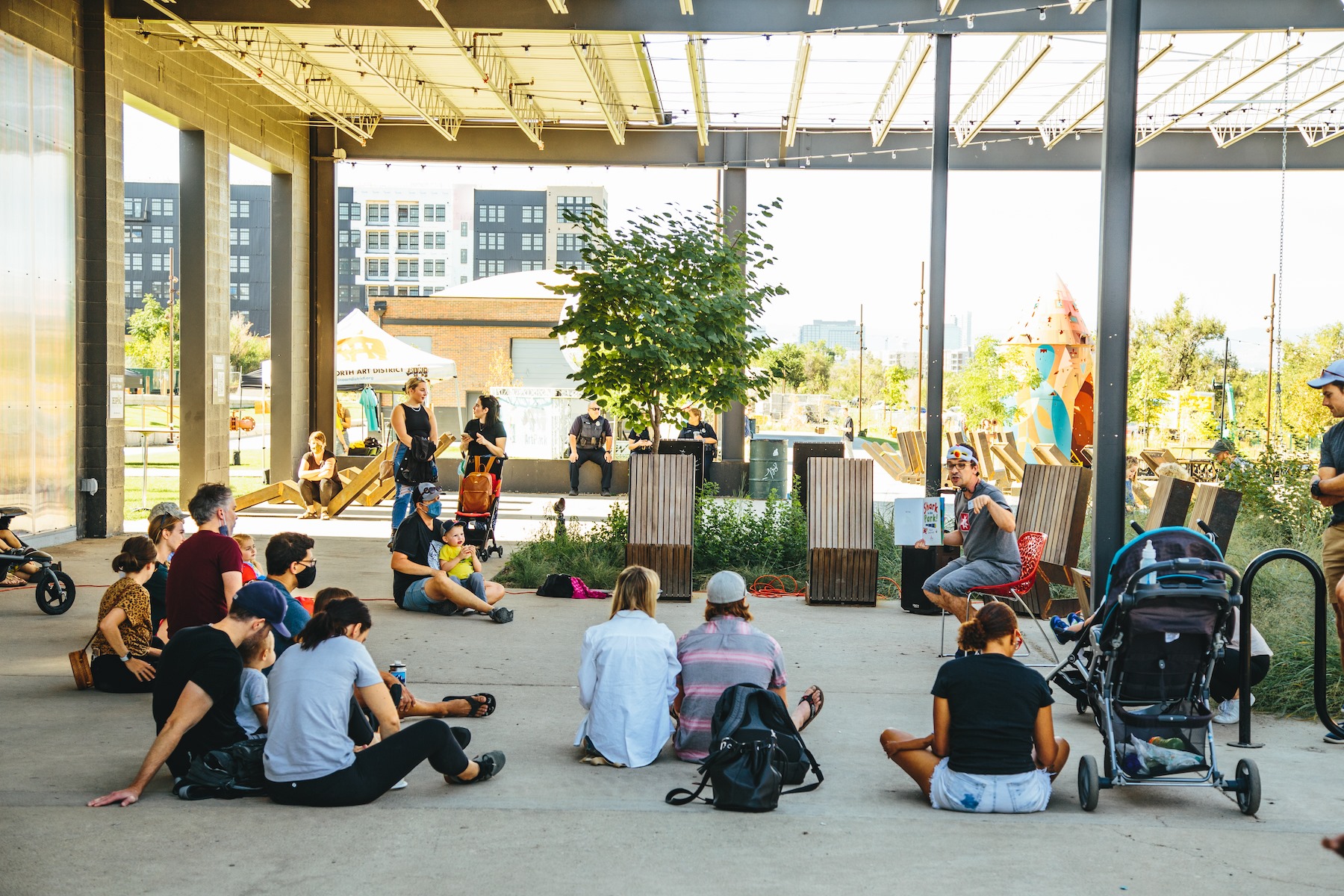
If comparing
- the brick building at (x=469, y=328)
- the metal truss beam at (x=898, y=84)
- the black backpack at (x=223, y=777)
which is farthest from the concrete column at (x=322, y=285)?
the brick building at (x=469, y=328)

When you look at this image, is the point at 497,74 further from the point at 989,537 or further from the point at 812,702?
the point at 812,702

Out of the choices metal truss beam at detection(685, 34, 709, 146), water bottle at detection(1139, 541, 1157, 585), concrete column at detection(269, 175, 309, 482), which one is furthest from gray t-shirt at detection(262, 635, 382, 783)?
concrete column at detection(269, 175, 309, 482)

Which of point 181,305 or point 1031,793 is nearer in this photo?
point 1031,793

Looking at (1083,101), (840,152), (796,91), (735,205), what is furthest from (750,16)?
(840,152)

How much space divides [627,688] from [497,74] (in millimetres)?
14517

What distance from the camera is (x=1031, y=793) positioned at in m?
5.04

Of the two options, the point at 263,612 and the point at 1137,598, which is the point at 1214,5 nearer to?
the point at 1137,598

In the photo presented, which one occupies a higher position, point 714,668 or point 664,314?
point 664,314

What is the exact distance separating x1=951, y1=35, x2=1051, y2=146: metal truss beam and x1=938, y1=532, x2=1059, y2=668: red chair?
8.41m

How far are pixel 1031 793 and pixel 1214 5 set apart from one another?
12.3m

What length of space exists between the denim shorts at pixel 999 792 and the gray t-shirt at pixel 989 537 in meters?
3.55

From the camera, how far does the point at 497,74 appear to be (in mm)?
18234

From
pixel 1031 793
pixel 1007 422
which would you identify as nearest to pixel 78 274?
pixel 1031 793

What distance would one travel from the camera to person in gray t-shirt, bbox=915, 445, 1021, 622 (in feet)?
27.5
